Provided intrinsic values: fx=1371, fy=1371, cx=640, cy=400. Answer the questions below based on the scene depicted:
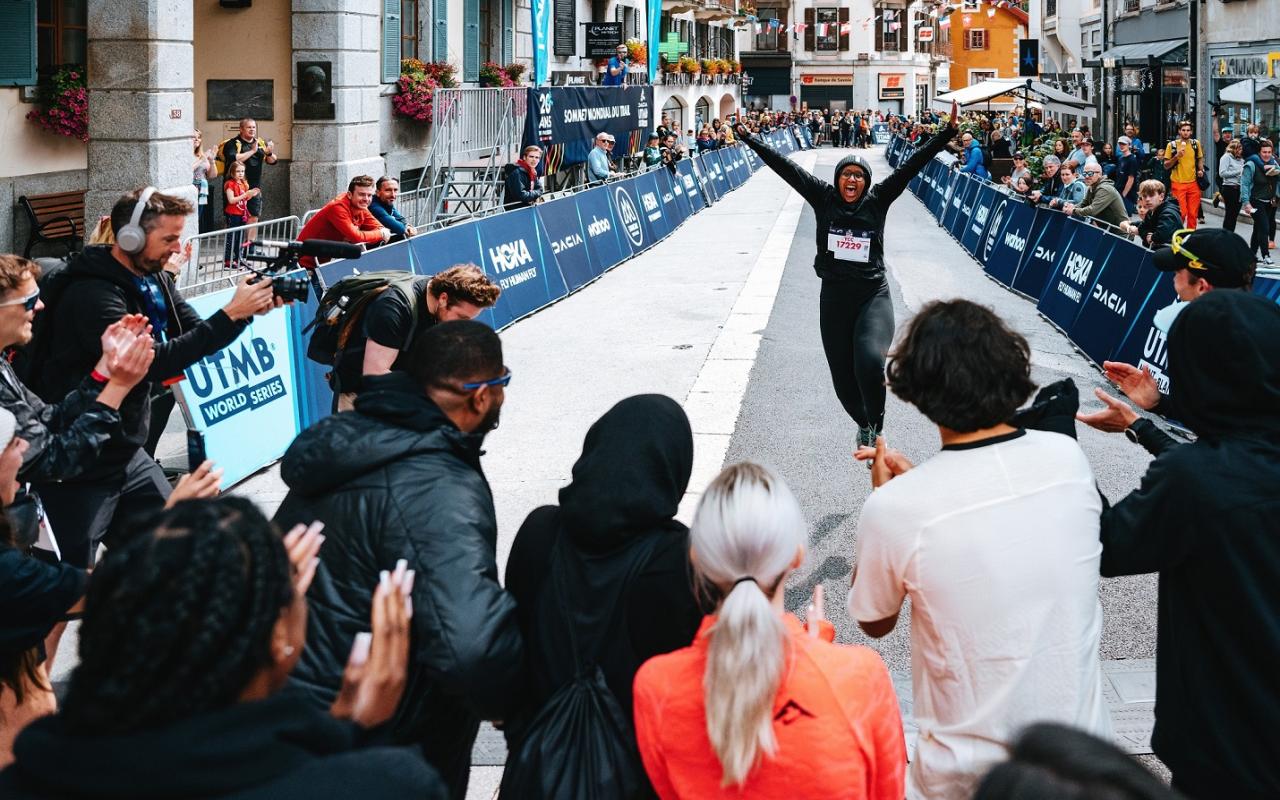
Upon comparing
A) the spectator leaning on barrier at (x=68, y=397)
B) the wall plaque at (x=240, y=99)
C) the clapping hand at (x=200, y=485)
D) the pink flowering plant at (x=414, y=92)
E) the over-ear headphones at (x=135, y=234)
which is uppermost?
the pink flowering plant at (x=414, y=92)

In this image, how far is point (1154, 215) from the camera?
13711 millimetres

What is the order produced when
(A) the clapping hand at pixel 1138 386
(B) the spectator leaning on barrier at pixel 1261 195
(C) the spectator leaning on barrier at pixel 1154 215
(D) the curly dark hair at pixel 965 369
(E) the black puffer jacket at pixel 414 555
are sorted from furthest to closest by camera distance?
(B) the spectator leaning on barrier at pixel 1261 195 < (C) the spectator leaning on barrier at pixel 1154 215 < (A) the clapping hand at pixel 1138 386 < (D) the curly dark hair at pixel 965 369 < (E) the black puffer jacket at pixel 414 555

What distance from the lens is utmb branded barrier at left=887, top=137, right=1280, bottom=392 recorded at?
1127 cm

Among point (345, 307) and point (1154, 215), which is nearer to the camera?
point (345, 307)

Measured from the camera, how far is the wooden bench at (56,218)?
16.0 m

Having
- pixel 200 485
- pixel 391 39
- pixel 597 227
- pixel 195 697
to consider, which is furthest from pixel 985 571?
pixel 391 39

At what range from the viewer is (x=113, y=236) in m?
5.65

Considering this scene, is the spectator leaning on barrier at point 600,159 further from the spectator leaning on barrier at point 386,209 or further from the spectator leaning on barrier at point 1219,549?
the spectator leaning on barrier at point 1219,549

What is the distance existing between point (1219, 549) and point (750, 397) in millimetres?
7939

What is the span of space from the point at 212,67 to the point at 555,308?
30.5 feet

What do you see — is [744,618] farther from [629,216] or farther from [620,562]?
[629,216]

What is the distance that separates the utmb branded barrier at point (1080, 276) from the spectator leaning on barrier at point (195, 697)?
6217mm

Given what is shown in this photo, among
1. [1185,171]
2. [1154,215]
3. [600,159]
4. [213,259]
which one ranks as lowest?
[213,259]

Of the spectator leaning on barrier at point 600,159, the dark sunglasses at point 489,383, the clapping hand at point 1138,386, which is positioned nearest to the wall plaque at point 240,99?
the spectator leaning on barrier at point 600,159
